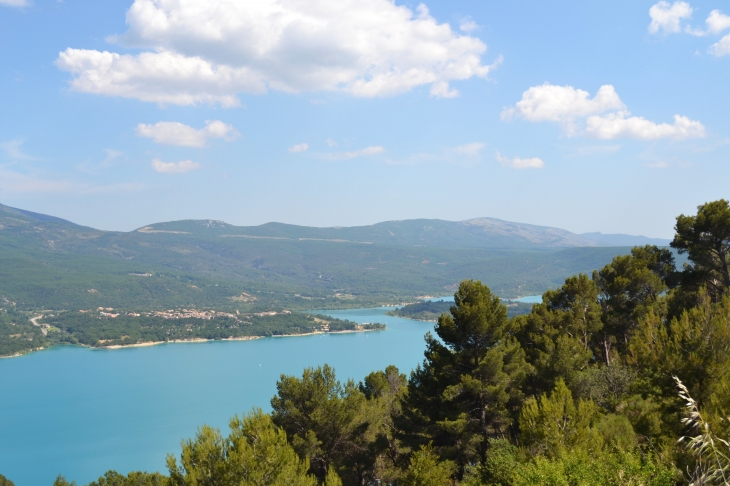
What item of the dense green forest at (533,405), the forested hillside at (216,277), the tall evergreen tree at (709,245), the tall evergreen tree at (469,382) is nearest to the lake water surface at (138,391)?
the dense green forest at (533,405)

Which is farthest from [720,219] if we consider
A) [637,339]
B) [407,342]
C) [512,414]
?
[407,342]

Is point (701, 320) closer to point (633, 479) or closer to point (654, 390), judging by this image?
point (654, 390)

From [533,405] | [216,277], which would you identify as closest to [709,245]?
[533,405]

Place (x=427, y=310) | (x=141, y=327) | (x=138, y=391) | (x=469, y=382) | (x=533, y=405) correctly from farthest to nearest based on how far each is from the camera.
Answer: (x=427, y=310) < (x=141, y=327) < (x=138, y=391) < (x=469, y=382) < (x=533, y=405)

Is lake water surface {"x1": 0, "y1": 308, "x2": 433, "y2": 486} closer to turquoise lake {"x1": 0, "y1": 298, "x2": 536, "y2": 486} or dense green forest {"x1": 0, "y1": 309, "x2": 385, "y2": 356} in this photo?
turquoise lake {"x1": 0, "y1": 298, "x2": 536, "y2": 486}

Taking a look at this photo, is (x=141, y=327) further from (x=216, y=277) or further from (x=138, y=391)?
(x=216, y=277)
